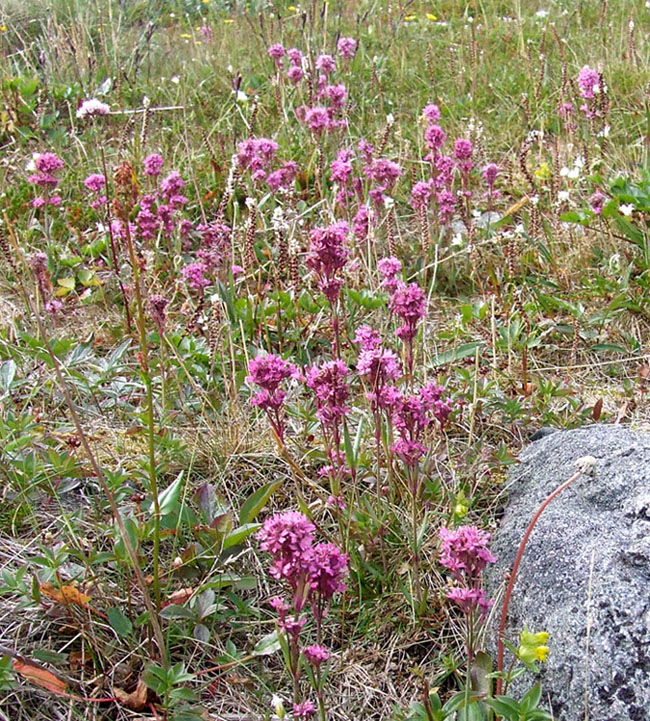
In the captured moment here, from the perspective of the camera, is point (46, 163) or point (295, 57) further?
point (295, 57)

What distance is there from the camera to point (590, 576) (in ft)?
4.73

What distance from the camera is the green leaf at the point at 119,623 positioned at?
168cm

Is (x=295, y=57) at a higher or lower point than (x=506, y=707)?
higher

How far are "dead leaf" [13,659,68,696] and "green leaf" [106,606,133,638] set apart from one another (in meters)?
0.16

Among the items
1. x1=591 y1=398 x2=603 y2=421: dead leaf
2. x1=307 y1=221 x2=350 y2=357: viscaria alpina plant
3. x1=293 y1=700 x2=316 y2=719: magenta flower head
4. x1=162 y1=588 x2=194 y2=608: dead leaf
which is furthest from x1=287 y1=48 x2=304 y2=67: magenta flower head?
x1=293 y1=700 x2=316 y2=719: magenta flower head

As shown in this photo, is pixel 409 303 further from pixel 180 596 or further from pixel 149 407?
pixel 180 596

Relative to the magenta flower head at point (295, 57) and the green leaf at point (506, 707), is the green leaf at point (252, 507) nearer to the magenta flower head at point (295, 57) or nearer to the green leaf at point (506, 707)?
the green leaf at point (506, 707)

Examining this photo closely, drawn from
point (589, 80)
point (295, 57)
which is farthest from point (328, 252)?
point (295, 57)

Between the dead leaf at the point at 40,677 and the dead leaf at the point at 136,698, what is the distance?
12cm

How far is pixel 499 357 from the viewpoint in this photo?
276 cm

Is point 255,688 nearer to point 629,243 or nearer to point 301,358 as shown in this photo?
point 301,358

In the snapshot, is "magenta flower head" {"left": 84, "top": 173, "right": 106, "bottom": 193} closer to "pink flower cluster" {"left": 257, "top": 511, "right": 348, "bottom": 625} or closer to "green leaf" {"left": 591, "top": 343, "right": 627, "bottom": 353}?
"green leaf" {"left": 591, "top": 343, "right": 627, "bottom": 353}

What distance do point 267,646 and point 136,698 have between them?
29 centimetres

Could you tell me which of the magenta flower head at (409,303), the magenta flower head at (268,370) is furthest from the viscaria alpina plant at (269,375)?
the magenta flower head at (409,303)
